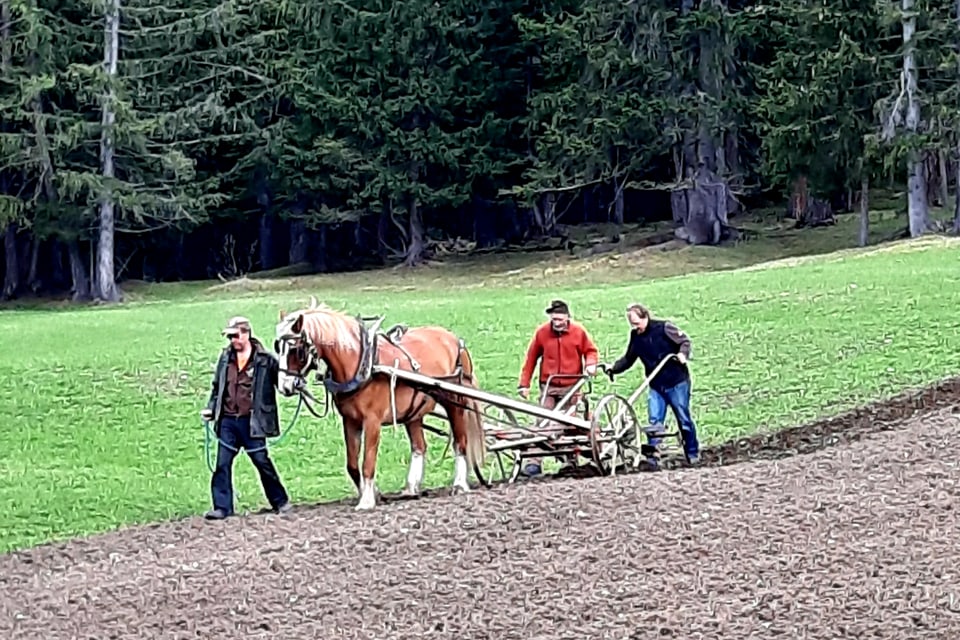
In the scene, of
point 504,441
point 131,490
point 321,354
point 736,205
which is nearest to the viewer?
point 321,354

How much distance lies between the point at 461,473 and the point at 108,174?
38.2 m

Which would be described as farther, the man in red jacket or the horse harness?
the man in red jacket

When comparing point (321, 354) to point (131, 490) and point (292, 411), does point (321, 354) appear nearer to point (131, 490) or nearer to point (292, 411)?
point (131, 490)

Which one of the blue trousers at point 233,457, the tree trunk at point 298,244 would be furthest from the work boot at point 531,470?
the tree trunk at point 298,244

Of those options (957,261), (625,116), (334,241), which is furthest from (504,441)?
(334,241)

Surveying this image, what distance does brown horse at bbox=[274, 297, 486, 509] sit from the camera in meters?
11.4

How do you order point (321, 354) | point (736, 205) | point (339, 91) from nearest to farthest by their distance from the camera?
point (321, 354)
point (339, 91)
point (736, 205)

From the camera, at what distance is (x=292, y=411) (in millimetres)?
21016

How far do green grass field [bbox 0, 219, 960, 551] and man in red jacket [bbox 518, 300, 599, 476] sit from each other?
2.30 m

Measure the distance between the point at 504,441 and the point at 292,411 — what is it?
8.65m

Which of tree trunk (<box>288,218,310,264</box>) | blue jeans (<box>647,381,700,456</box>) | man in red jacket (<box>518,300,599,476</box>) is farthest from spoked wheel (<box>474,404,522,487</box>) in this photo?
tree trunk (<box>288,218,310,264</box>)

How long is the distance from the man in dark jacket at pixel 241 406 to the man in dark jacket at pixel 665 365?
3.27m

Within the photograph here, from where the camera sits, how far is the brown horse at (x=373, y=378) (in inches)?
449

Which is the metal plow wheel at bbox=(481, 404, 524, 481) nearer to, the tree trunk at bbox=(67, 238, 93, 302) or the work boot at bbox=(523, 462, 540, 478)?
the work boot at bbox=(523, 462, 540, 478)
